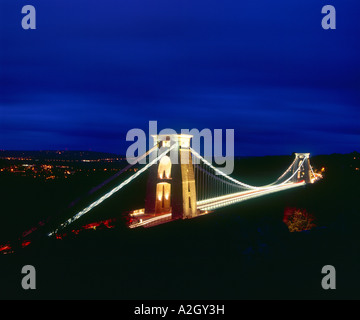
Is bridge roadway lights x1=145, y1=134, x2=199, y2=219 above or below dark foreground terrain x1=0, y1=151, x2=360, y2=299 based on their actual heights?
above

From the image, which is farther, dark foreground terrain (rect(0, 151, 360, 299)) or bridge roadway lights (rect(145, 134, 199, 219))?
bridge roadway lights (rect(145, 134, 199, 219))

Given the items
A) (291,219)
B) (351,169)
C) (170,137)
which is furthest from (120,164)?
(170,137)

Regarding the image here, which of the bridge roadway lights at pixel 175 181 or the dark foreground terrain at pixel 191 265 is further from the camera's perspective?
the bridge roadway lights at pixel 175 181

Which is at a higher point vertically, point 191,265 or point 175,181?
point 175,181

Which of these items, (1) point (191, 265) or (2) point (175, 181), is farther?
(2) point (175, 181)
